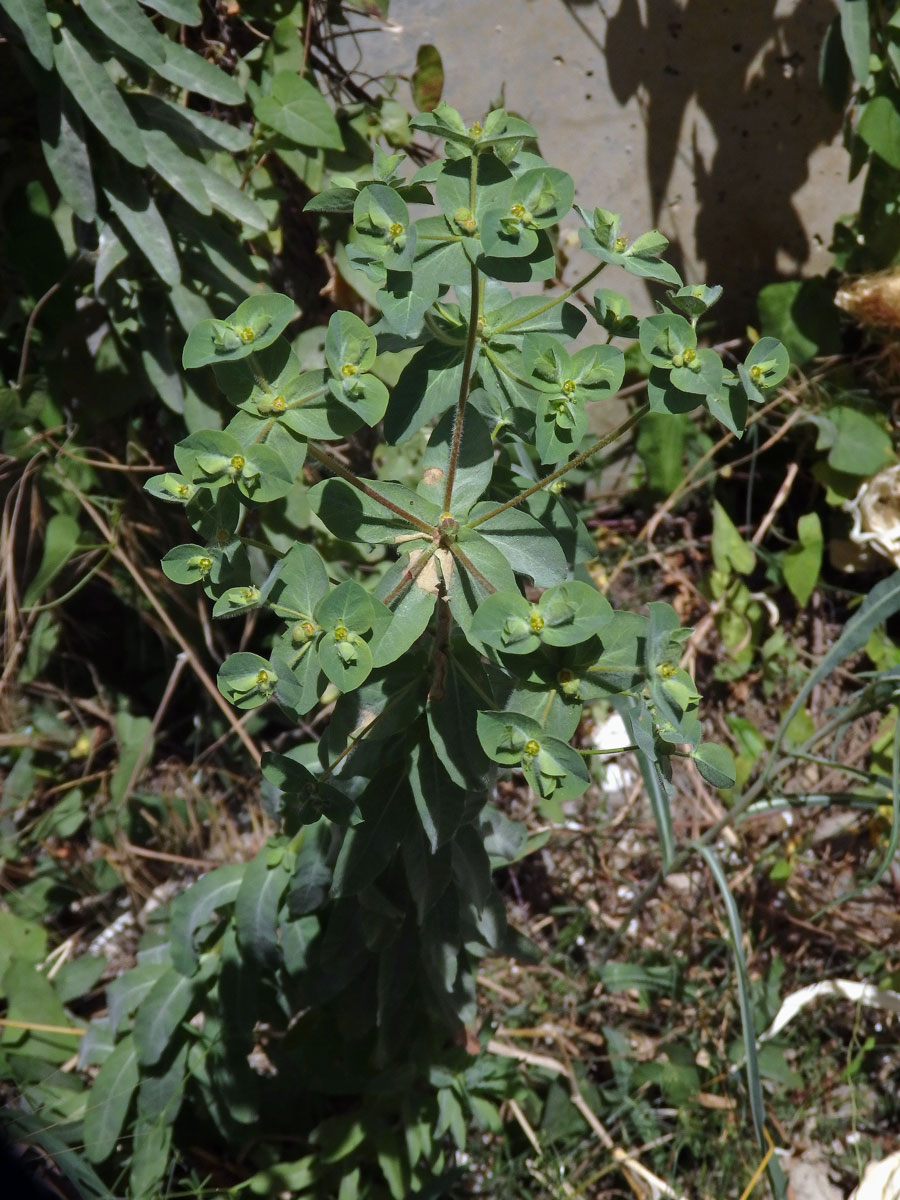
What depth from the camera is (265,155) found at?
1755 millimetres

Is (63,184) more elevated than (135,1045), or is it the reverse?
(63,184)

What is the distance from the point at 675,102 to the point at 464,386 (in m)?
1.44

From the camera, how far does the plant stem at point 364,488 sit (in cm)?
98

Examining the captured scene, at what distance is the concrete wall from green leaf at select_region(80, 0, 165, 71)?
2.09ft

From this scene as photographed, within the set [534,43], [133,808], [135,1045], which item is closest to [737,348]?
[534,43]

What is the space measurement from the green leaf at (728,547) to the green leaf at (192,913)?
4.46 feet

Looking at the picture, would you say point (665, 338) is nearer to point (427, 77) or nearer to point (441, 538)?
point (441, 538)

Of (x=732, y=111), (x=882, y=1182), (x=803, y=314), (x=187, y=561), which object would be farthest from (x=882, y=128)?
(x=882, y=1182)

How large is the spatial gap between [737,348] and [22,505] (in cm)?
169

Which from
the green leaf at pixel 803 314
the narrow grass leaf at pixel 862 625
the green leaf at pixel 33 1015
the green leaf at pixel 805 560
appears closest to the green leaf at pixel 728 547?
the green leaf at pixel 805 560

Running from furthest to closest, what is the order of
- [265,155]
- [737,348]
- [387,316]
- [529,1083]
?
1. [737,348]
2. [529,1083]
3. [265,155]
4. [387,316]

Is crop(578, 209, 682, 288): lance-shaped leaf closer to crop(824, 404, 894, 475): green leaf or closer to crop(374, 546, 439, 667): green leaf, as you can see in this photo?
crop(374, 546, 439, 667): green leaf

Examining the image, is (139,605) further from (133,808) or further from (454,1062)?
(454,1062)

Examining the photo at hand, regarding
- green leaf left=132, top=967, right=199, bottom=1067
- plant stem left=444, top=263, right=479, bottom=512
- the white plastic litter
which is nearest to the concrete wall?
plant stem left=444, top=263, right=479, bottom=512
